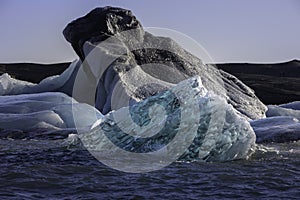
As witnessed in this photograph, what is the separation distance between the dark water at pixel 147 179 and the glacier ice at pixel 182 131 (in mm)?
256

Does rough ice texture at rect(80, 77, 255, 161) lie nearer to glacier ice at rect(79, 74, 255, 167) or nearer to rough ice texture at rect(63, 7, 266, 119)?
glacier ice at rect(79, 74, 255, 167)

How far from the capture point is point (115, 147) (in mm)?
6977

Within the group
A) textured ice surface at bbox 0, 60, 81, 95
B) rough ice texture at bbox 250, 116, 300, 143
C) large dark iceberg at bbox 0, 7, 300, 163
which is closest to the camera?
large dark iceberg at bbox 0, 7, 300, 163

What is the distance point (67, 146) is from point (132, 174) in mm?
2559

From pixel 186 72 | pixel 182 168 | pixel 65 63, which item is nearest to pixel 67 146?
pixel 182 168

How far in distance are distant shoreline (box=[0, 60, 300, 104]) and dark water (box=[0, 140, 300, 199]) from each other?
19471 mm

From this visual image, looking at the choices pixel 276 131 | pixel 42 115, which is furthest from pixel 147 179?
pixel 42 115

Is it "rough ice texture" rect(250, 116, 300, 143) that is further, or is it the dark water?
"rough ice texture" rect(250, 116, 300, 143)

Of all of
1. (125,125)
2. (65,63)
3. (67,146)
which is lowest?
(65,63)

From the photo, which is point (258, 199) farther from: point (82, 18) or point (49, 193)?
point (82, 18)

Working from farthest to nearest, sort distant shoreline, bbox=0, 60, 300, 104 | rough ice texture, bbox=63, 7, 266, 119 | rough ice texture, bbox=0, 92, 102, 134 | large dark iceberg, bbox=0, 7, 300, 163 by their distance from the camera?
distant shoreline, bbox=0, 60, 300, 104, rough ice texture, bbox=63, 7, 266, 119, rough ice texture, bbox=0, 92, 102, 134, large dark iceberg, bbox=0, 7, 300, 163

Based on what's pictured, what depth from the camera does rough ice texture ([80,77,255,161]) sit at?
21.2 feet

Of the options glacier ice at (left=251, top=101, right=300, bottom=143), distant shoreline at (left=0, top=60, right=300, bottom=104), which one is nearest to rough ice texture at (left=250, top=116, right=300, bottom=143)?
glacier ice at (left=251, top=101, right=300, bottom=143)

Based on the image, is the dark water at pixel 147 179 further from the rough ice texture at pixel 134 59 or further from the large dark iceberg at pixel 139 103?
the rough ice texture at pixel 134 59
